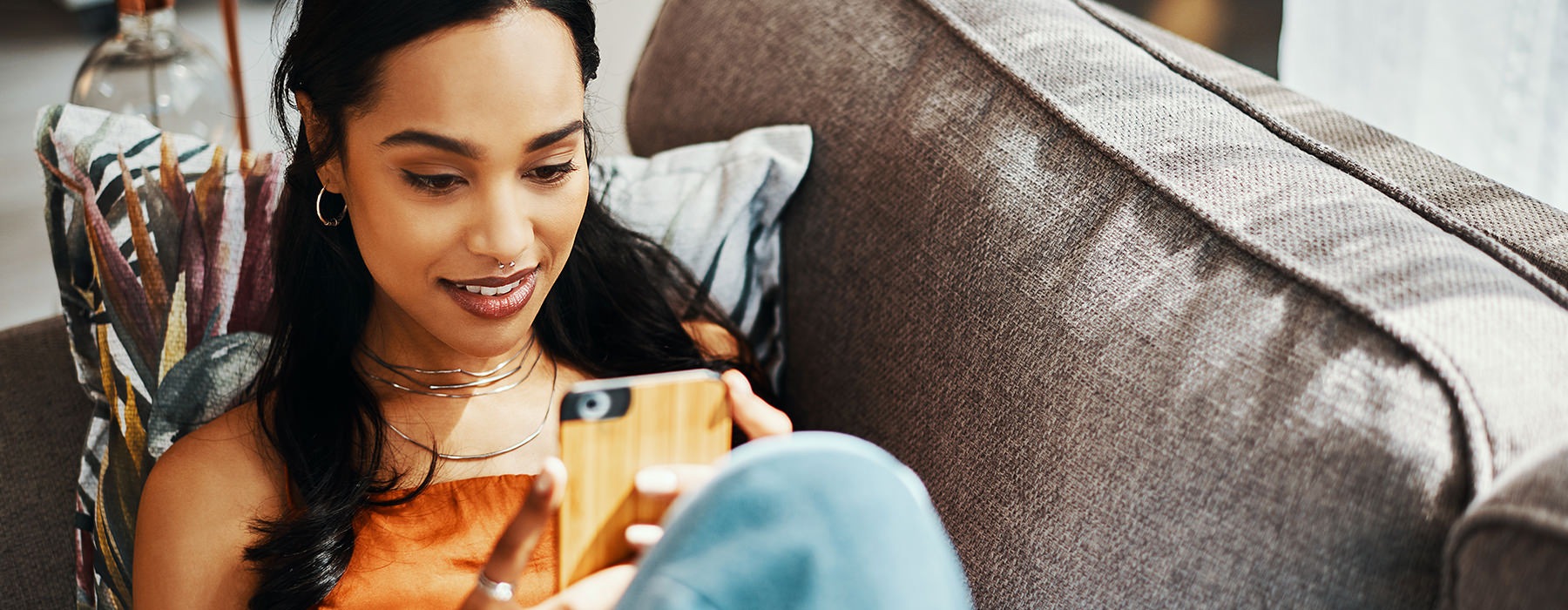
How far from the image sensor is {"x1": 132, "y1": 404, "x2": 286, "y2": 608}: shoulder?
851mm

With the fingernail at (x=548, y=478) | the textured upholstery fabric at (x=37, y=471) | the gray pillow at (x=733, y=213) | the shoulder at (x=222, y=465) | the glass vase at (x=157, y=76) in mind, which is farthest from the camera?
the glass vase at (x=157, y=76)

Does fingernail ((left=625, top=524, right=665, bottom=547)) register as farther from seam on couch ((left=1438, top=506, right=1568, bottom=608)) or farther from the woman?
seam on couch ((left=1438, top=506, right=1568, bottom=608))

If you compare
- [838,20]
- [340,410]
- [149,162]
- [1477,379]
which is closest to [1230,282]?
[1477,379]

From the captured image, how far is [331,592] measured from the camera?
0.87 m

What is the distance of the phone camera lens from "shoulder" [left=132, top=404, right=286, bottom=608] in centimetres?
36

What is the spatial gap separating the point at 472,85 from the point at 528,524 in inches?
11.6

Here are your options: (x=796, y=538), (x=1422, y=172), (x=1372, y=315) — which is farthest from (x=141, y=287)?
(x=1422, y=172)

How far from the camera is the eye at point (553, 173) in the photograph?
811 mm

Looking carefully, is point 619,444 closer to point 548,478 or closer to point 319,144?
point 548,478

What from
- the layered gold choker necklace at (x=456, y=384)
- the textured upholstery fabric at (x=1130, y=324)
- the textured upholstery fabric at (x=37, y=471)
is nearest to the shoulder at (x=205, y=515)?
the layered gold choker necklace at (x=456, y=384)

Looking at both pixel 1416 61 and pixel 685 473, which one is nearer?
pixel 685 473

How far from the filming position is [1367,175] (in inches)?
34.6

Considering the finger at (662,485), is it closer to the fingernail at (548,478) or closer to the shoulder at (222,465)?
the fingernail at (548,478)

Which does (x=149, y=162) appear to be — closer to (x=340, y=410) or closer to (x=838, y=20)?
(x=340, y=410)
